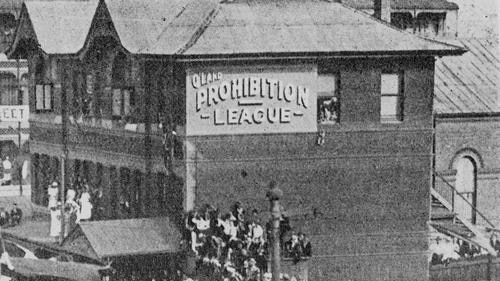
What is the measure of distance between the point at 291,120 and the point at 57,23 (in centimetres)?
1243

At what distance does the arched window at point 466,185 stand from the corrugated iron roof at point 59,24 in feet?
50.9

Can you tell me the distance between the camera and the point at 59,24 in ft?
125

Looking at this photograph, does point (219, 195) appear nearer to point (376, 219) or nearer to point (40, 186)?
point (376, 219)

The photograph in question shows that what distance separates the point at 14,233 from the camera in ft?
117

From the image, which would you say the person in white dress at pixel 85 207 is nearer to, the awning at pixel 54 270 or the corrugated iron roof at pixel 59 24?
the corrugated iron roof at pixel 59 24

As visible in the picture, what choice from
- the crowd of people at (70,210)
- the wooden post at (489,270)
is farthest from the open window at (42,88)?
the wooden post at (489,270)

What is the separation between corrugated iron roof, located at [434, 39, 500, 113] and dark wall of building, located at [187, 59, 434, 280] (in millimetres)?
9052

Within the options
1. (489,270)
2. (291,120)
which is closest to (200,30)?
(291,120)

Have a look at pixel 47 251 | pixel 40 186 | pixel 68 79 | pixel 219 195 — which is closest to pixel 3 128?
pixel 40 186

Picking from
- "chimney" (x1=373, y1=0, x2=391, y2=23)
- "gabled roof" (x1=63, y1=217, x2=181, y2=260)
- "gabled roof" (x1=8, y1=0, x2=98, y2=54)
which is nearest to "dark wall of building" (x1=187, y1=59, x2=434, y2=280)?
"gabled roof" (x1=63, y1=217, x2=181, y2=260)

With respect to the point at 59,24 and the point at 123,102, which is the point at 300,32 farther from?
the point at 59,24

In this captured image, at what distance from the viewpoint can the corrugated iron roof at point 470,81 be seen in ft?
132

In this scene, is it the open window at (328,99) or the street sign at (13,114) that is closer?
the open window at (328,99)

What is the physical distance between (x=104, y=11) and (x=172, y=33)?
7.75 ft
